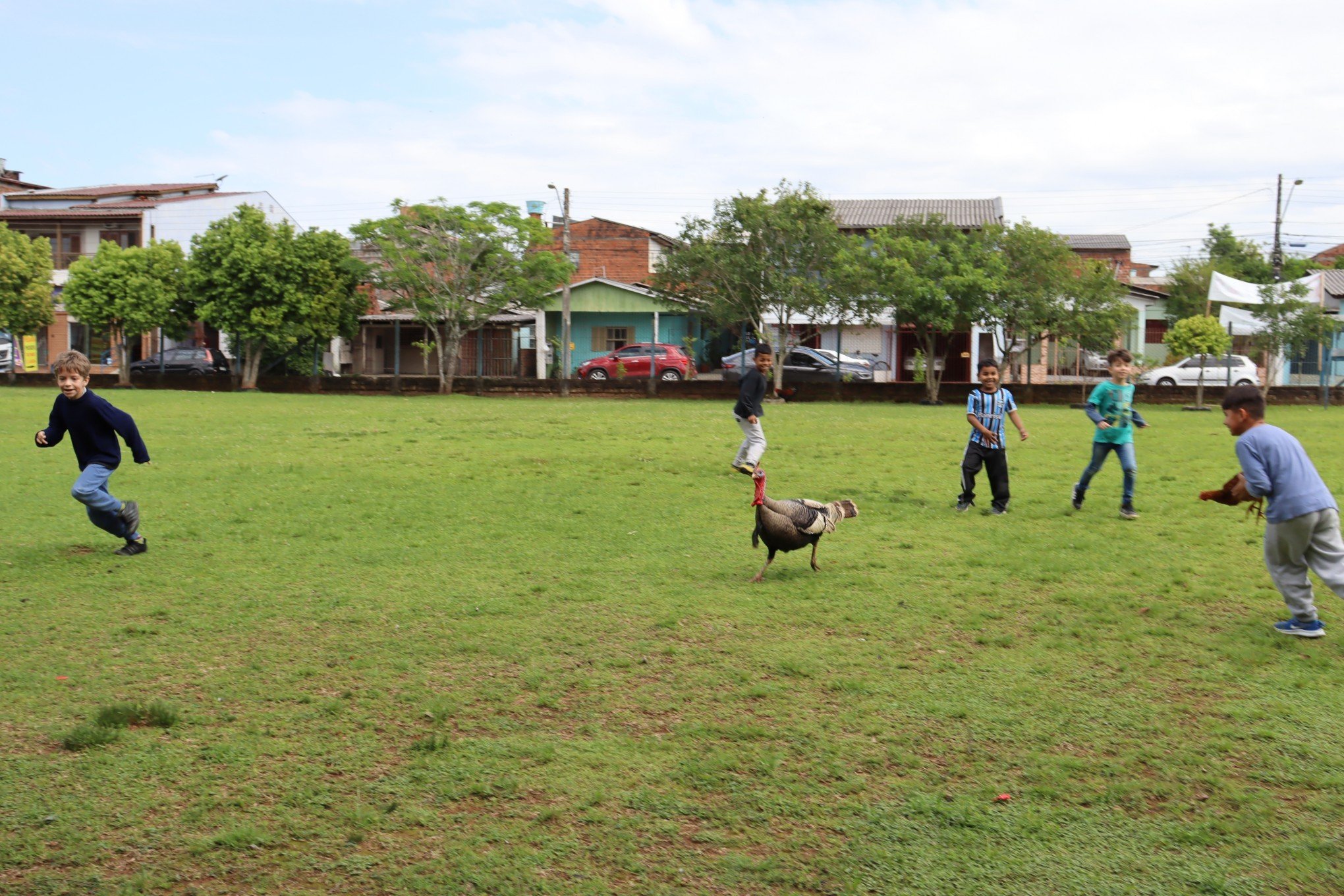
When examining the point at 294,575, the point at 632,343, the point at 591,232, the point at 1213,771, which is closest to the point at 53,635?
the point at 294,575

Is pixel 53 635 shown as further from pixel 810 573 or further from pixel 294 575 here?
pixel 810 573

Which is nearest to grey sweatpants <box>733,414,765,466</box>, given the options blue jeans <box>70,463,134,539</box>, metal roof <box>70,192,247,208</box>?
blue jeans <box>70,463,134,539</box>

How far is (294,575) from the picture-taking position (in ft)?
26.3

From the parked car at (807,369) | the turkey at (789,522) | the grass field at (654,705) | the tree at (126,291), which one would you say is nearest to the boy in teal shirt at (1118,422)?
the grass field at (654,705)

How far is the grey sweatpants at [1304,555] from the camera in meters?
6.24

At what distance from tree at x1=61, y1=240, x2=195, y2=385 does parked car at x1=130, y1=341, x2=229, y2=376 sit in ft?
4.51

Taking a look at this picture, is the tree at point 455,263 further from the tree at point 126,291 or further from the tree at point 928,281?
the tree at point 928,281

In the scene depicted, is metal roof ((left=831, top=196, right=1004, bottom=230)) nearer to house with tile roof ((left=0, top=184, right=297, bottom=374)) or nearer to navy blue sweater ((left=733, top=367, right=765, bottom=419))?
house with tile roof ((left=0, top=184, right=297, bottom=374))

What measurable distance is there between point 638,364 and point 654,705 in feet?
107

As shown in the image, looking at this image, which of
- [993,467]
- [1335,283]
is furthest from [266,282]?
[1335,283]

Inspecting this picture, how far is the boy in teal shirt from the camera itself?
10.8 meters

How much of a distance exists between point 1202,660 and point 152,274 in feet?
119

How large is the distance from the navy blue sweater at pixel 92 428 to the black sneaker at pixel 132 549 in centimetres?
63

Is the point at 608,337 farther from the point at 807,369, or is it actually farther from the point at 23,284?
the point at 23,284
